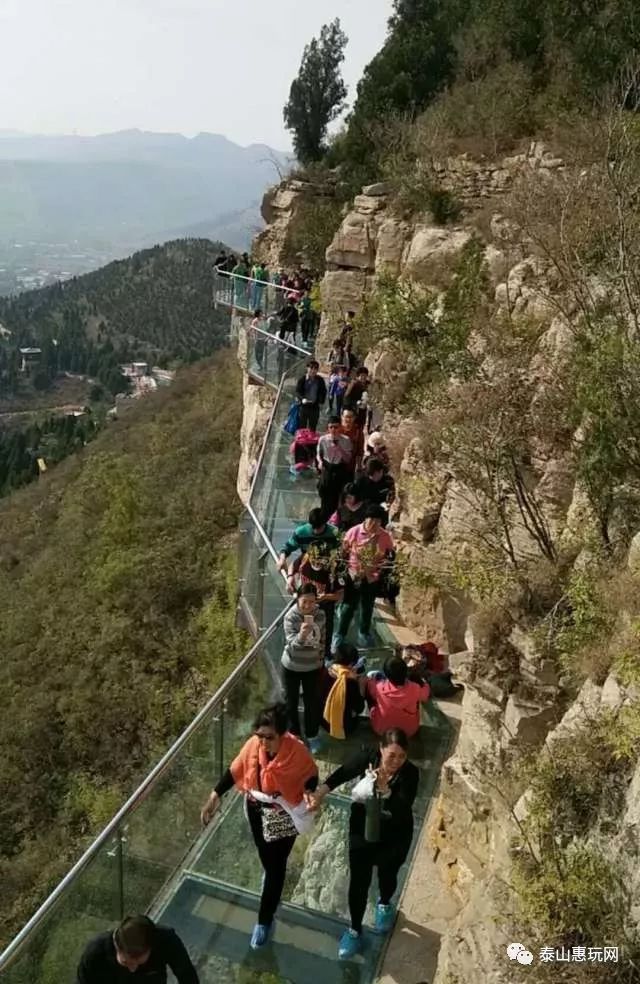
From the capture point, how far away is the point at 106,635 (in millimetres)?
21438

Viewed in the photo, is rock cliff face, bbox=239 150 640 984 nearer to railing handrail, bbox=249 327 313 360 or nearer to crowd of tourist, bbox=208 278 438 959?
crowd of tourist, bbox=208 278 438 959

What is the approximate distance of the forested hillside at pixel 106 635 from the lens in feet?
57.3

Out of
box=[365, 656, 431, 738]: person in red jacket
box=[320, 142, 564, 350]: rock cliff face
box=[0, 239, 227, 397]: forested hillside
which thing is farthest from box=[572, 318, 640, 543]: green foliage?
box=[0, 239, 227, 397]: forested hillside

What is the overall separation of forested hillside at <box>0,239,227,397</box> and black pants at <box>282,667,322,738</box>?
9429 centimetres

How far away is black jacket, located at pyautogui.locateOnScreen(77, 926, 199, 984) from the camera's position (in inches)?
151

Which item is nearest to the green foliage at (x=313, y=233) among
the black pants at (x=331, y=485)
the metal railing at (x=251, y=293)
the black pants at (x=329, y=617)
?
the metal railing at (x=251, y=293)

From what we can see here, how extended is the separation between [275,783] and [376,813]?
2.08ft

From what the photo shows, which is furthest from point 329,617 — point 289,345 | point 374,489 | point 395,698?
point 289,345

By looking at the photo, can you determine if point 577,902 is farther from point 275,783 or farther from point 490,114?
point 490,114

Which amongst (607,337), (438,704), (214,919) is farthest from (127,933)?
(607,337)

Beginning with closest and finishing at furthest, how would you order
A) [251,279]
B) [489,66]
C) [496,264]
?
[496,264], [489,66], [251,279]

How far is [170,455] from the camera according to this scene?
3272 cm

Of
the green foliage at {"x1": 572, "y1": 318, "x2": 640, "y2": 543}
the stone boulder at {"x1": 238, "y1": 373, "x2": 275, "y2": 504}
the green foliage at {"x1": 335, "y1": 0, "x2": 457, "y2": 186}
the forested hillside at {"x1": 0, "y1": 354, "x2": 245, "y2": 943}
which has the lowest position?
the forested hillside at {"x1": 0, "y1": 354, "x2": 245, "y2": 943}

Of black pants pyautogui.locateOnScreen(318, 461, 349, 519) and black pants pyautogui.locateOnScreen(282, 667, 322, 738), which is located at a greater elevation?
black pants pyautogui.locateOnScreen(318, 461, 349, 519)
